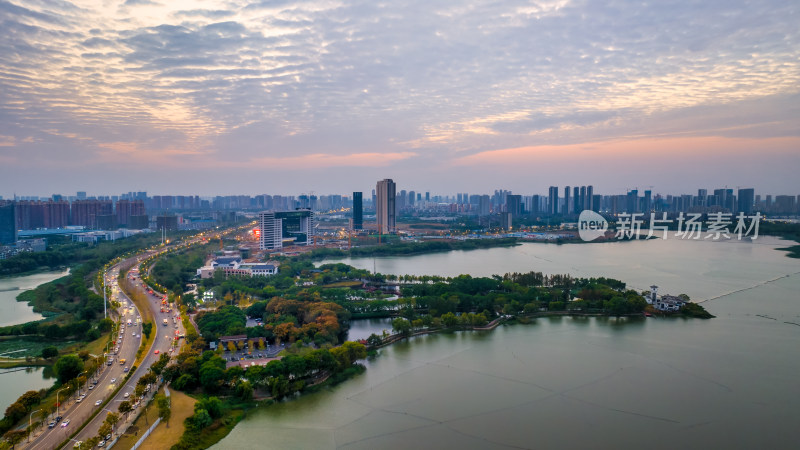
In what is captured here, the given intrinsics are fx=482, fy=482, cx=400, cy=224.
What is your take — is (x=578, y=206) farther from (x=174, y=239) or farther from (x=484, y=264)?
(x=174, y=239)

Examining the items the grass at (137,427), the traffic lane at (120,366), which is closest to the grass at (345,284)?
the traffic lane at (120,366)

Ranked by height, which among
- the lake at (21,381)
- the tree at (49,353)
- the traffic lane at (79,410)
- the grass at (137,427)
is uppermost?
the tree at (49,353)

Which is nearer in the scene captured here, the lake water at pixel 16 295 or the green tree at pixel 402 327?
the green tree at pixel 402 327

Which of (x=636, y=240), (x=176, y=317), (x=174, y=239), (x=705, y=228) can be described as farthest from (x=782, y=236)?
(x=174, y=239)

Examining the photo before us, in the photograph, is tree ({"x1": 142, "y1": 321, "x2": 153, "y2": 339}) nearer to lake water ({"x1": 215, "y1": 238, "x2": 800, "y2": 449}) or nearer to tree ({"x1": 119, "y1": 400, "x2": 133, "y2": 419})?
tree ({"x1": 119, "y1": 400, "x2": 133, "y2": 419})

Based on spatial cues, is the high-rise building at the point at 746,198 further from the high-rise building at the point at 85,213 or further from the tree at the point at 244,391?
the high-rise building at the point at 85,213

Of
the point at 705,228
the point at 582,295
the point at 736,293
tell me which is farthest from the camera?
the point at 705,228
